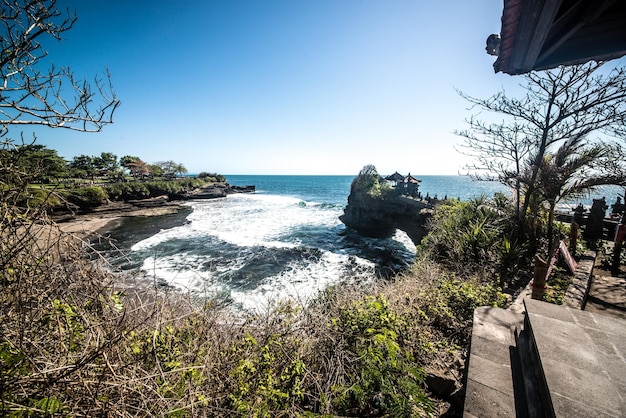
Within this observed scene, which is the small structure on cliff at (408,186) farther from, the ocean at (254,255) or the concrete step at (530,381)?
the concrete step at (530,381)

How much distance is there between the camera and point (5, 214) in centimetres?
183

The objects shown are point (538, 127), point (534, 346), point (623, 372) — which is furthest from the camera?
point (538, 127)

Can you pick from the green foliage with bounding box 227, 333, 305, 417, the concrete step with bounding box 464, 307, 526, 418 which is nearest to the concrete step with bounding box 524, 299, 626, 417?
the concrete step with bounding box 464, 307, 526, 418

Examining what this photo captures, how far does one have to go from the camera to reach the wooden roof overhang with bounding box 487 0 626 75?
2.05m

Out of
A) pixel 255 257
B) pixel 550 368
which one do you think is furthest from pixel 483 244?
pixel 255 257

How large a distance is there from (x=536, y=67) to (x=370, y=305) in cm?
415

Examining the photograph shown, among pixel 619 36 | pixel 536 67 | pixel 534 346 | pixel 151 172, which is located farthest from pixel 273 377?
pixel 151 172

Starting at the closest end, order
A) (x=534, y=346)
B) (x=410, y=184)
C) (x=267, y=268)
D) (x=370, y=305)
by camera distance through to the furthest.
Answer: (x=534, y=346), (x=370, y=305), (x=267, y=268), (x=410, y=184)

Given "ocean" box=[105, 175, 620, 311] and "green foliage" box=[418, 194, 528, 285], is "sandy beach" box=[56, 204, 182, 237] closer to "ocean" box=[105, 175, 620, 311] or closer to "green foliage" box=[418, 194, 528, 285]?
"ocean" box=[105, 175, 620, 311]

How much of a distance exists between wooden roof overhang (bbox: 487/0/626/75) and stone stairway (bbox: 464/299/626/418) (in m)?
3.02

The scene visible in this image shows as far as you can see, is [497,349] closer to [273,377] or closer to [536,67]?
[273,377]

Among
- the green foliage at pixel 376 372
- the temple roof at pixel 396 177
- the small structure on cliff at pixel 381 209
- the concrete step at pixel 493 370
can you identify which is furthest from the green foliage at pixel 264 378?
the temple roof at pixel 396 177

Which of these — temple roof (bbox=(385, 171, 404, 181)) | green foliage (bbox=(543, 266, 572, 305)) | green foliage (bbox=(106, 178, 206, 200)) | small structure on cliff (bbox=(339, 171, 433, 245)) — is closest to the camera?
green foliage (bbox=(543, 266, 572, 305))

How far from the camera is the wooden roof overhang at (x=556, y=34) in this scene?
205cm
